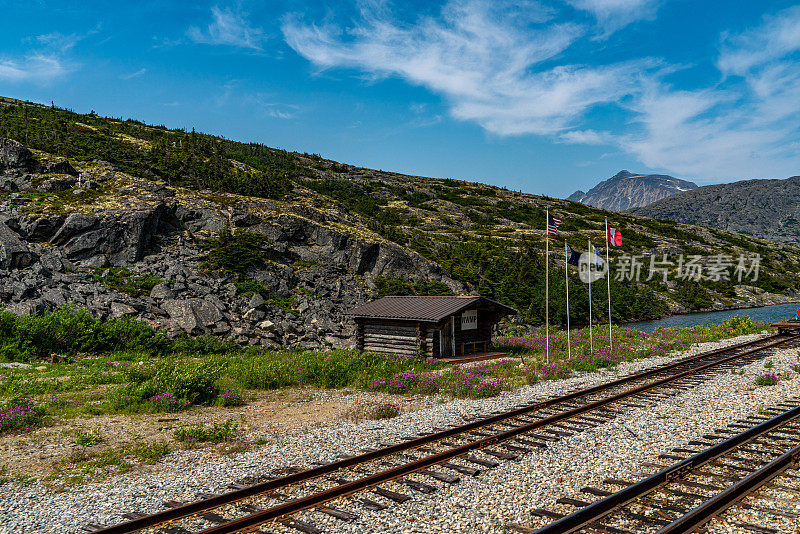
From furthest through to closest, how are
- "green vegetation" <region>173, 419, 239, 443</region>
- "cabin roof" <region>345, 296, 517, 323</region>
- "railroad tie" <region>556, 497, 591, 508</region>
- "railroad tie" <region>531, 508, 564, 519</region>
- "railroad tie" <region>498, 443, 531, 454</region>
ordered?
"cabin roof" <region>345, 296, 517, 323</region> < "green vegetation" <region>173, 419, 239, 443</region> < "railroad tie" <region>498, 443, 531, 454</region> < "railroad tie" <region>556, 497, 591, 508</region> < "railroad tie" <region>531, 508, 564, 519</region>

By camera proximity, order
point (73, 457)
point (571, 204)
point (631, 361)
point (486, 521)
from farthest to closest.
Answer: point (571, 204)
point (631, 361)
point (73, 457)
point (486, 521)

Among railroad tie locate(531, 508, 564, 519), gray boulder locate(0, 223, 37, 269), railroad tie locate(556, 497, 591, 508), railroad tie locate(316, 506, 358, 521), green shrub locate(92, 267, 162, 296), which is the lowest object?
railroad tie locate(316, 506, 358, 521)

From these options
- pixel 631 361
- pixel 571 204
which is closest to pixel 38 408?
pixel 631 361

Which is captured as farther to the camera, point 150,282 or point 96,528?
point 150,282

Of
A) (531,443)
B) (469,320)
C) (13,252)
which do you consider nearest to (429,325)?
(469,320)

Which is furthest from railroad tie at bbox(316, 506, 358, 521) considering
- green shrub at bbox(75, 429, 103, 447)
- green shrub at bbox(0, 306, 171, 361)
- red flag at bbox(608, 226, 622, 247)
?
green shrub at bbox(0, 306, 171, 361)

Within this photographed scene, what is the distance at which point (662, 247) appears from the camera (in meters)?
108

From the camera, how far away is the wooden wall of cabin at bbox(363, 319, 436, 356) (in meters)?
23.5

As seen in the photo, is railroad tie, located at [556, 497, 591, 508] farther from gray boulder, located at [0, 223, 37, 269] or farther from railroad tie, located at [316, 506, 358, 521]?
gray boulder, located at [0, 223, 37, 269]

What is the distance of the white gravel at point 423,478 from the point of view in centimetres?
697

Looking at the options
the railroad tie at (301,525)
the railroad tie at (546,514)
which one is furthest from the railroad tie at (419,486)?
the railroad tie at (301,525)

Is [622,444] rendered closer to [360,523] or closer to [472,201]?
[360,523]

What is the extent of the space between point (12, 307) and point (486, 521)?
29.3m

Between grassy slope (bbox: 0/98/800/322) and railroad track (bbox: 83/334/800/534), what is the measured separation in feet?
130
